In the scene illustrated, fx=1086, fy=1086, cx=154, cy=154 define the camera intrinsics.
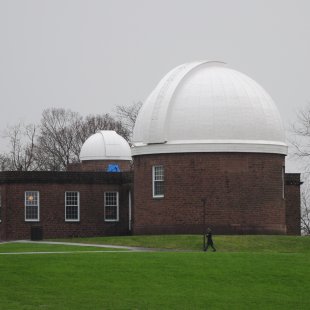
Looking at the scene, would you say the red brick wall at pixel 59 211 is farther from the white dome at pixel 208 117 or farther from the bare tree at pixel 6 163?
the bare tree at pixel 6 163

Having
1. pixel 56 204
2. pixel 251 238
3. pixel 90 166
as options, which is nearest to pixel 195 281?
pixel 251 238

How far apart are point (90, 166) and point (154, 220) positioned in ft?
76.1

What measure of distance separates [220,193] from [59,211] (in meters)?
10.3

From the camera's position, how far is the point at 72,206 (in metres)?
59.4

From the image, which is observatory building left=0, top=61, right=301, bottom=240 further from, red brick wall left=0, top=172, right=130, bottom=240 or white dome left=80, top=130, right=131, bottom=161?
white dome left=80, top=130, right=131, bottom=161

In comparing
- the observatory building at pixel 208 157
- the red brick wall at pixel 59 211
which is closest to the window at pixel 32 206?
the red brick wall at pixel 59 211

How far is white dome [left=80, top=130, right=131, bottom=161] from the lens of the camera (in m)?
77.0

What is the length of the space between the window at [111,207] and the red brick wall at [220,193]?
6619 mm

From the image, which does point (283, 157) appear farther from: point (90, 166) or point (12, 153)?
point (12, 153)

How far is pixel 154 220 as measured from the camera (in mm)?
54531

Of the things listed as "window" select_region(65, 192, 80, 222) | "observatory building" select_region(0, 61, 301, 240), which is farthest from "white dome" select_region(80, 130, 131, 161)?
"observatory building" select_region(0, 61, 301, 240)

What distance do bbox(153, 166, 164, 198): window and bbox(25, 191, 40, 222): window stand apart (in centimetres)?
745

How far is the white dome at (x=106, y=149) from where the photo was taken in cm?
7700

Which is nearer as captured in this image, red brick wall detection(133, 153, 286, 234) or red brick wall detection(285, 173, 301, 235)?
red brick wall detection(133, 153, 286, 234)
